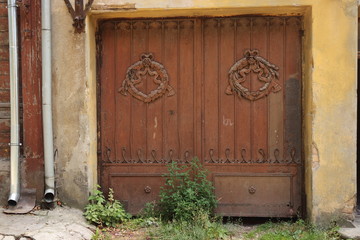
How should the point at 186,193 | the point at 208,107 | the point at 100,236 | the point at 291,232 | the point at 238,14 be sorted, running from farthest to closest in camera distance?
1. the point at 208,107
2. the point at 238,14
3. the point at 186,193
4. the point at 291,232
5. the point at 100,236

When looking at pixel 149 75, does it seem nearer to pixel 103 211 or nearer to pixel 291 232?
pixel 103 211

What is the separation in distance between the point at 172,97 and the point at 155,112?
0.28 m

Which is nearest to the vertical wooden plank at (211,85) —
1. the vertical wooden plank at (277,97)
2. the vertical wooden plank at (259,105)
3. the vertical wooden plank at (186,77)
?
the vertical wooden plank at (186,77)

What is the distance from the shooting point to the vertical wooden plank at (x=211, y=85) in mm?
5000

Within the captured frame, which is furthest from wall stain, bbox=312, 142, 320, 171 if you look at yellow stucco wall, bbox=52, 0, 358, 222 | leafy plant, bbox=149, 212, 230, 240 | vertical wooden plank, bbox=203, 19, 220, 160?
leafy plant, bbox=149, 212, 230, 240

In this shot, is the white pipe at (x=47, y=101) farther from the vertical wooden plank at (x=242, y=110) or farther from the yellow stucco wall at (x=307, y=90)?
the vertical wooden plank at (x=242, y=110)

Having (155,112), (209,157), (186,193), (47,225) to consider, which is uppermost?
(155,112)

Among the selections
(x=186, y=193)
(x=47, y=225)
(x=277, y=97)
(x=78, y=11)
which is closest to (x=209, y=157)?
(x=186, y=193)

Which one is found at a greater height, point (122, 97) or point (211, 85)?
point (211, 85)

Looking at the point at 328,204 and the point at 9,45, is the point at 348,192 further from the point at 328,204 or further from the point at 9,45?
the point at 9,45

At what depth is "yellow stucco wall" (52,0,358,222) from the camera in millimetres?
4570

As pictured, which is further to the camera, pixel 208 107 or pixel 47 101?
pixel 208 107

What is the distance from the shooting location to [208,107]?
16.5ft

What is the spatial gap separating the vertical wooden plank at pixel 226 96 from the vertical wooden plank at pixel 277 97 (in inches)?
18.0
